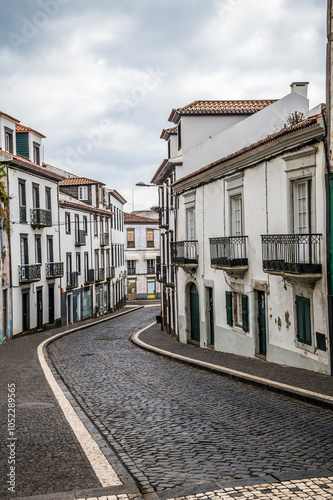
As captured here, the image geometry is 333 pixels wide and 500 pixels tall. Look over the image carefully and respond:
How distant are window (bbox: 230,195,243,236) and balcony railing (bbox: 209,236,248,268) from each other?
531 millimetres

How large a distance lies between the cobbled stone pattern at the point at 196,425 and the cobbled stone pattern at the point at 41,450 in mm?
562

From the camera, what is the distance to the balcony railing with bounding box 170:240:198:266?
21.8 m

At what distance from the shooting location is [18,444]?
23.5ft

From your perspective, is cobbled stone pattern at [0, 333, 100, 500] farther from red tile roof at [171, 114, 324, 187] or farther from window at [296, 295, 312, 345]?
red tile roof at [171, 114, 324, 187]

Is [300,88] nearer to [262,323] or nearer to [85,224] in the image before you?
[262,323]

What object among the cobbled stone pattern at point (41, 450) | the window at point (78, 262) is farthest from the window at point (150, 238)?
the cobbled stone pattern at point (41, 450)

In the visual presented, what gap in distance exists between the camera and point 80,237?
39562 mm

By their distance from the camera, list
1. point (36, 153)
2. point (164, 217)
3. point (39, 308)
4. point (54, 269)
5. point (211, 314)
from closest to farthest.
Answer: point (211, 314) < point (39, 308) < point (36, 153) < point (164, 217) < point (54, 269)

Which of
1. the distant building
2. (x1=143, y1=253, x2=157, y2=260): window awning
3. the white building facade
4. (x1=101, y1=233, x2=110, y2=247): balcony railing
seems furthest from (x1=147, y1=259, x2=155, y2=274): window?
the white building facade

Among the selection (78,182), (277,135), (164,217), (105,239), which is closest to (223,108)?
(164,217)

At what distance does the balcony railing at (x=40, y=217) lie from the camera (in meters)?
29.7

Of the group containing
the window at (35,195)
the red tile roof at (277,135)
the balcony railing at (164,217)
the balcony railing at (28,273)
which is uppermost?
the window at (35,195)

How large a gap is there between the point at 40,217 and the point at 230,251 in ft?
52.0

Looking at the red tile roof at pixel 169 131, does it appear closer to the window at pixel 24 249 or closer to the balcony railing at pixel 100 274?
the window at pixel 24 249
